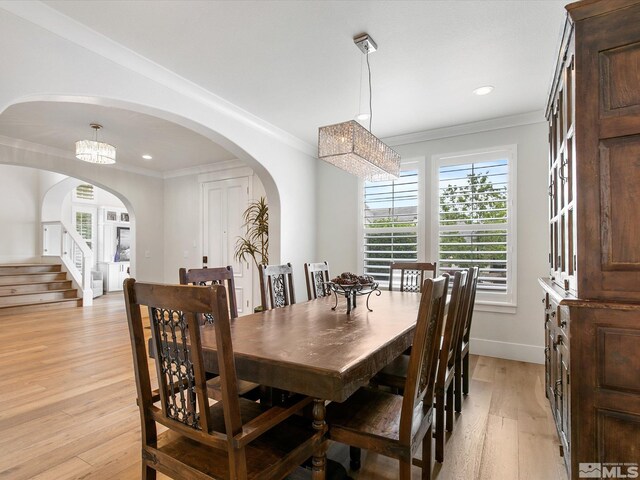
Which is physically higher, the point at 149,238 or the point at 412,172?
the point at 412,172

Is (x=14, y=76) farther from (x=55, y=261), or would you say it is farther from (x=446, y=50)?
(x=55, y=261)

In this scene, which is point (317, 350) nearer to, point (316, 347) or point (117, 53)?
point (316, 347)

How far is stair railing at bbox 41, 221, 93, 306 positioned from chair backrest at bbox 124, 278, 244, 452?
734cm

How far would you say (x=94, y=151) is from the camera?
413 cm

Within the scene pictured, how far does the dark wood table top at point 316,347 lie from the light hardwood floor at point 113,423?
0.82 metres

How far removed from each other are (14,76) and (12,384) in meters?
2.65

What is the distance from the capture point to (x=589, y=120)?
5.15ft

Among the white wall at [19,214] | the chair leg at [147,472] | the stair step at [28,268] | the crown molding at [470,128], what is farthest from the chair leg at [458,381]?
the white wall at [19,214]

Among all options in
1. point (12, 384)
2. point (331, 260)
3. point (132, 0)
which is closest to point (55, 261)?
point (12, 384)

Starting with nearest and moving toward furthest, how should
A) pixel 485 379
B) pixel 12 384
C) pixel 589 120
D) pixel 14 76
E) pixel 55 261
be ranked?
pixel 589 120, pixel 14 76, pixel 12 384, pixel 485 379, pixel 55 261

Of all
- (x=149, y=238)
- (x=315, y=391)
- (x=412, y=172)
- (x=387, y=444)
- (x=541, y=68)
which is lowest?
(x=387, y=444)

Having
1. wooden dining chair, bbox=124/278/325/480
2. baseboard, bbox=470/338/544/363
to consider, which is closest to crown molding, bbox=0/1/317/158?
wooden dining chair, bbox=124/278/325/480

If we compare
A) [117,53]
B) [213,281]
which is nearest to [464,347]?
[213,281]

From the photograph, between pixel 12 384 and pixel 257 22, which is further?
pixel 12 384
